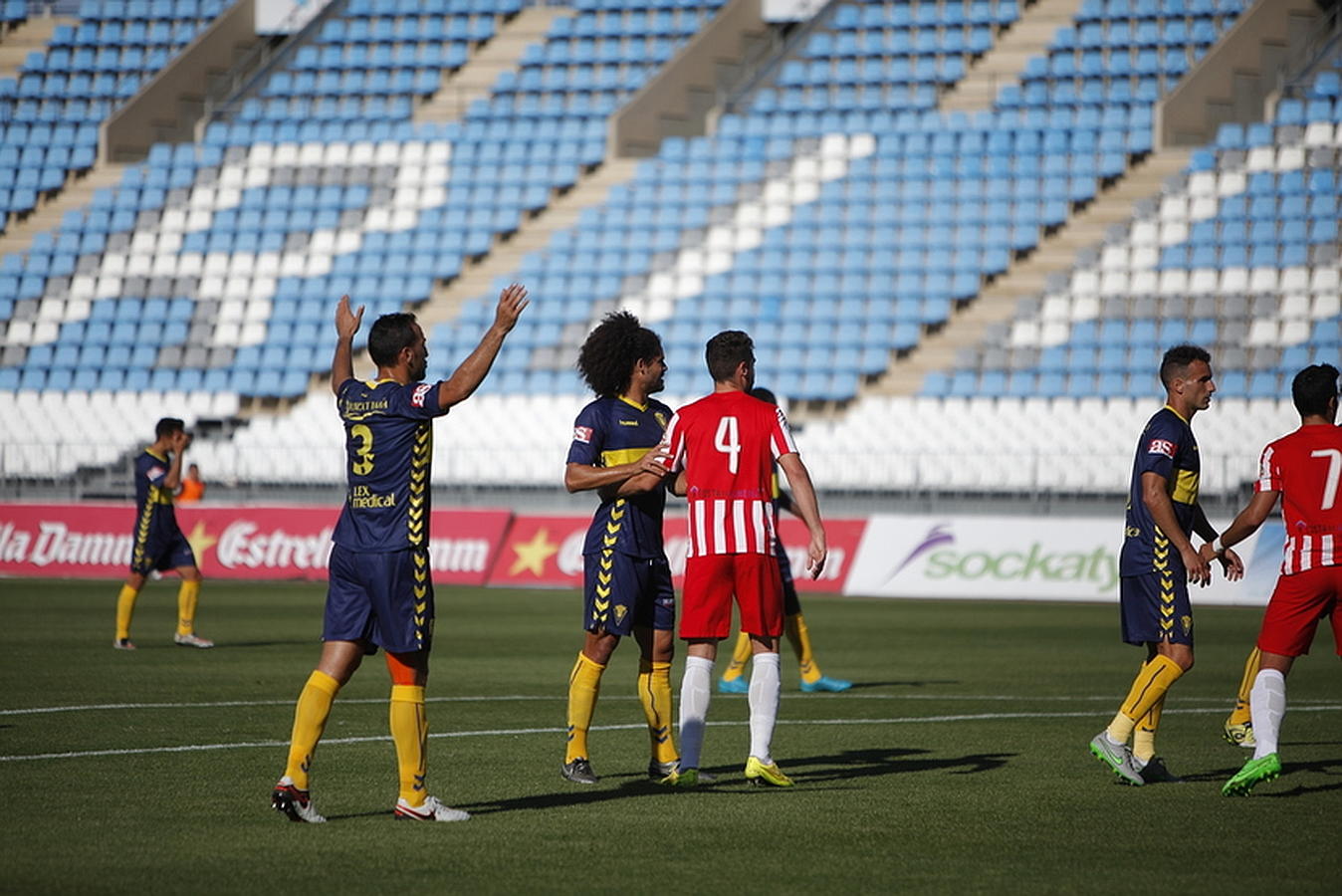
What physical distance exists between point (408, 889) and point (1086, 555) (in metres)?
20.7

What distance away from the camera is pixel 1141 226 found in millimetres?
34844

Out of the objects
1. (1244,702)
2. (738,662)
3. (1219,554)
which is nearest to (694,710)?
(1219,554)

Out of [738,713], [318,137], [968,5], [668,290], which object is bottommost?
[738,713]

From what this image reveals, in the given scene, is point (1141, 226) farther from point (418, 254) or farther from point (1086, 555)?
point (418, 254)

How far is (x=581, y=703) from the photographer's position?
960 cm

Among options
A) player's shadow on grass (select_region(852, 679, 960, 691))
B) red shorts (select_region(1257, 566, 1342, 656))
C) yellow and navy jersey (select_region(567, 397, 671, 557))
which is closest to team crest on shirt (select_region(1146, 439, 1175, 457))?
red shorts (select_region(1257, 566, 1342, 656))

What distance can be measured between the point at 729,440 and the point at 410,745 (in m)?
2.28

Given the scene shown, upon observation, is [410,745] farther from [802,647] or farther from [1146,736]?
[802,647]

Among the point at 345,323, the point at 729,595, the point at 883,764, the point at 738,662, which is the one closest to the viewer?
the point at 345,323

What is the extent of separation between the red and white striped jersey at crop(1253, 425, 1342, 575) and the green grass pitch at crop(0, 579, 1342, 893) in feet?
3.88

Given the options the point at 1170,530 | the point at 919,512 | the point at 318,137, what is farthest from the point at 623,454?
the point at 318,137

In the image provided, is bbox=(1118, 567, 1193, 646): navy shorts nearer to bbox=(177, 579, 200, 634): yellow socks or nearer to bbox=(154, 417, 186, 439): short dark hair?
bbox=(177, 579, 200, 634): yellow socks

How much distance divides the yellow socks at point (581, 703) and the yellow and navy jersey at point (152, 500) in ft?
32.9

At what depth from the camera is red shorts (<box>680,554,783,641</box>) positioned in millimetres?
9320
